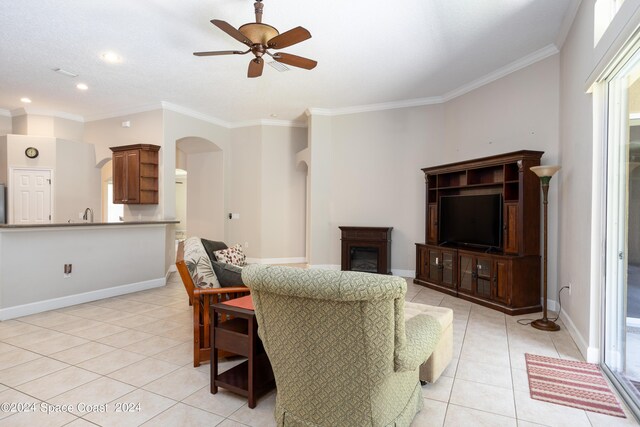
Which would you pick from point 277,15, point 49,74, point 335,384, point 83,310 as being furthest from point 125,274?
point 335,384

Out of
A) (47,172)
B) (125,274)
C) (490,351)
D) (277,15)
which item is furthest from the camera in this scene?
(47,172)

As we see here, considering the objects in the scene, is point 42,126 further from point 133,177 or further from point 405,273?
point 405,273

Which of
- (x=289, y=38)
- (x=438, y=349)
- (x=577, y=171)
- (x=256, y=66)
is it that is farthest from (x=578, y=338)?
(x=256, y=66)

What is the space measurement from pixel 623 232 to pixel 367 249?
3.84m

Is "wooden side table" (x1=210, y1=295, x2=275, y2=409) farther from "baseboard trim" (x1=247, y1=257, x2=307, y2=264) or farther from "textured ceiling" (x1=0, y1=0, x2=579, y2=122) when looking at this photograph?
"baseboard trim" (x1=247, y1=257, x2=307, y2=264)

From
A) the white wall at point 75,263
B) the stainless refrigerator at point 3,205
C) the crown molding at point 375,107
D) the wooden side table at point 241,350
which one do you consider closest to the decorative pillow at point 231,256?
the wooden side table at point 241,350

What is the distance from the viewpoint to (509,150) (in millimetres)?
4492

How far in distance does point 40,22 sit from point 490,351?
5.45m

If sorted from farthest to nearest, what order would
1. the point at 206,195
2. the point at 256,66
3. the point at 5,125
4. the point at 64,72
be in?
1. the point at 206,195
2. the point at 5,125
3. the point at 64,72
4. the point at 256,66

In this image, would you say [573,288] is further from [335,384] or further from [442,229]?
[335,384]

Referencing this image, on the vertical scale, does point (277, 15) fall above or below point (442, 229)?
above

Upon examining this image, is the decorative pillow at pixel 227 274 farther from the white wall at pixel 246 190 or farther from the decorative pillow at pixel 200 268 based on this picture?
the white wall at pixel 246 190

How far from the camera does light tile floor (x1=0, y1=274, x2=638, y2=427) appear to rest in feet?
6.47

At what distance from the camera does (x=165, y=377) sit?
2.44 metres
